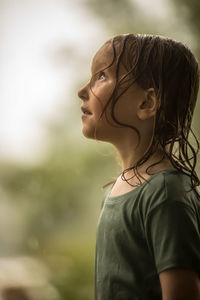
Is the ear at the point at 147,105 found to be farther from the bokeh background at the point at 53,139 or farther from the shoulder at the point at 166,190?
the bokeh background at the point at 53,139

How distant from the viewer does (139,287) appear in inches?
24.2

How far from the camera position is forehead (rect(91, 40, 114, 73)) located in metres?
0.70

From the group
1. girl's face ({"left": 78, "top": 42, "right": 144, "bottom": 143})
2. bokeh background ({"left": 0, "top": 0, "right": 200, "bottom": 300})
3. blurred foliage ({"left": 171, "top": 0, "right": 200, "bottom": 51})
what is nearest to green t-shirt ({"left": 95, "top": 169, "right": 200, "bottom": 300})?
girl's face ({"left": 78, "top": 42, "right": 144, "bottom": 143})

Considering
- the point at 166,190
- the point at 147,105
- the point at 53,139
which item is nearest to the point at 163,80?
the point at 147,105

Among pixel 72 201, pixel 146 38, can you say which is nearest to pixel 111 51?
pixel 146 38

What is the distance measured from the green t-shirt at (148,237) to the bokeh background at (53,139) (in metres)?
0.40

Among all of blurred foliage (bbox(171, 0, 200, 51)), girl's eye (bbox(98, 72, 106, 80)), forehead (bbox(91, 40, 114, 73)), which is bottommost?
girl's eye (bbox(98, 72, 106, 80))

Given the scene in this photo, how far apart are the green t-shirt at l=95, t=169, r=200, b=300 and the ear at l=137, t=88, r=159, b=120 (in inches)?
3.9

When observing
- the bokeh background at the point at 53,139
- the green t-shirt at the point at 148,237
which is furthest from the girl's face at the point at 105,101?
the bokeh background at the point at 53,139

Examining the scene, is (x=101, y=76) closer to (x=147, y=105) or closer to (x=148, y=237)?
(x=147, y=105)

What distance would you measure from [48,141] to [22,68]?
0.64 feet

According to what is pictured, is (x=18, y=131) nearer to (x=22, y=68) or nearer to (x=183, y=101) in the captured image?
(x=22, y=68)

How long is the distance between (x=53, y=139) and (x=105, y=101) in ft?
1.41

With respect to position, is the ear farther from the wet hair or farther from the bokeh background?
the bokeh background
